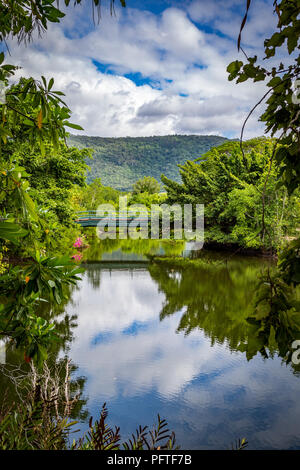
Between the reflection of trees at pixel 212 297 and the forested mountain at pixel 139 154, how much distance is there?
5632 cm

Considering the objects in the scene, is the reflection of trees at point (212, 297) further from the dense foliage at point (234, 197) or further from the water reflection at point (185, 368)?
the dense foliage at point (234, 197)

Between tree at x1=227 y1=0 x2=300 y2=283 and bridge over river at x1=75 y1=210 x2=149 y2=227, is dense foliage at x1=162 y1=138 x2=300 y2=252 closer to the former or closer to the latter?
bridge over river at x1=75 y1=210 x2=149 y2=227

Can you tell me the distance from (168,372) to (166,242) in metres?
15.2

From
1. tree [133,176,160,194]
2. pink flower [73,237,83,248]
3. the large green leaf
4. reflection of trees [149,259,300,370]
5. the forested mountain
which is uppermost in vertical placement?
the forested mountain

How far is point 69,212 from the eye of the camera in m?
9.60

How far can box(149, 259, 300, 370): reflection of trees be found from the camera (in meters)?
6.64

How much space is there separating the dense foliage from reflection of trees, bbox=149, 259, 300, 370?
5.60ft

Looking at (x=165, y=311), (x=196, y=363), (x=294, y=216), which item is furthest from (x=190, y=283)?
(x=294, y=216)

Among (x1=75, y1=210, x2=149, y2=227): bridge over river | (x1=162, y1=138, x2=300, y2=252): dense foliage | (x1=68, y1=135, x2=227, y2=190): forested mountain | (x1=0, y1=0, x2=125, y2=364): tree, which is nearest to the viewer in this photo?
(x1=0, y1=0, x2=125, y2=364): tree

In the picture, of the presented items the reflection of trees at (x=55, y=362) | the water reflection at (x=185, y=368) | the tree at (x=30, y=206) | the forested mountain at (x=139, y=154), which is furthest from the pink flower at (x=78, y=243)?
the forested mountain at (x=139, y=154)

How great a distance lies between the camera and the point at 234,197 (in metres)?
14.0

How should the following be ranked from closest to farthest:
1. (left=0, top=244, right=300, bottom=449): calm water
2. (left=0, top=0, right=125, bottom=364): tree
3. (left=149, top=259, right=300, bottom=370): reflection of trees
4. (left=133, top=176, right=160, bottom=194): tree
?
(left=0, top=0, right=125, bottom=364): tree → (left=0, top=244, right=300, bottom=449): calm water → (left=149, top=259, right=300, bottom=370): reflection of trees → (left=133, top=176, right=160, bottom=194): tree

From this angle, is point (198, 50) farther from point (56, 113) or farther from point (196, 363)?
point (196, 363)

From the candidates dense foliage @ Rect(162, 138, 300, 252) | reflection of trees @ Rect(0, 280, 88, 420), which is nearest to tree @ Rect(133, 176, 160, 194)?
dense foliage @ Rect(162, 138, 300, 252)
